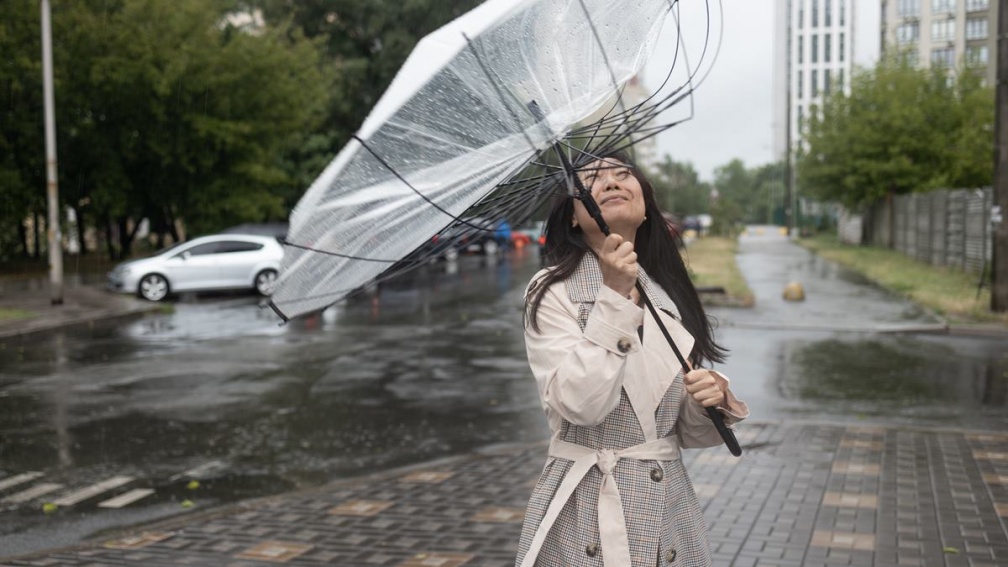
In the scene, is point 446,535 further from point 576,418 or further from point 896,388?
point 896,388

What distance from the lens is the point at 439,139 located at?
9.39 feet

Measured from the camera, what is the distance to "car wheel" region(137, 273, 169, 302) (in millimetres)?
23172

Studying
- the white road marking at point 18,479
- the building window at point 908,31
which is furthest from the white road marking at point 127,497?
the building window at point 908,31

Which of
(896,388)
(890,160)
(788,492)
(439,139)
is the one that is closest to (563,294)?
(439,139)

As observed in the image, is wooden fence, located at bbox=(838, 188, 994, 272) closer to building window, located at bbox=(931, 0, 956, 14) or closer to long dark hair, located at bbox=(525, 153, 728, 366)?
long dark hair, located at bbox=(525, 153, 728, 366)

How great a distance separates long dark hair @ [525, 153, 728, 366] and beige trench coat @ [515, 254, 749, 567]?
7 cm

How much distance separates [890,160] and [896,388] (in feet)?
96.6

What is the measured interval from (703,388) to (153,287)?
875 inches

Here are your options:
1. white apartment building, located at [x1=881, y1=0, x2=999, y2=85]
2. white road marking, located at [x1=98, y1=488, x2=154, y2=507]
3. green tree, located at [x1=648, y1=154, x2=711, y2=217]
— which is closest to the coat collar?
white road marking, located at [x1=98, y1=488, x2=154, y2=507]

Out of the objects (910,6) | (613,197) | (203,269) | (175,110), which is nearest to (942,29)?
(910,6)

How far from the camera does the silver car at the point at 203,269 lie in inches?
916

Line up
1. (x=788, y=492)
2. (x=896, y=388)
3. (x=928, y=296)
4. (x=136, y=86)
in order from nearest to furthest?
(x=788, y=492) < (x=896, y=388) < (x=928, y=296) < (x=136, y=86)

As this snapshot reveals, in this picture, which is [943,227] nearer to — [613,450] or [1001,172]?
[1001,172]

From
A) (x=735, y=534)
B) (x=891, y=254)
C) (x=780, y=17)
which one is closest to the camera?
(x=735, y=534)
